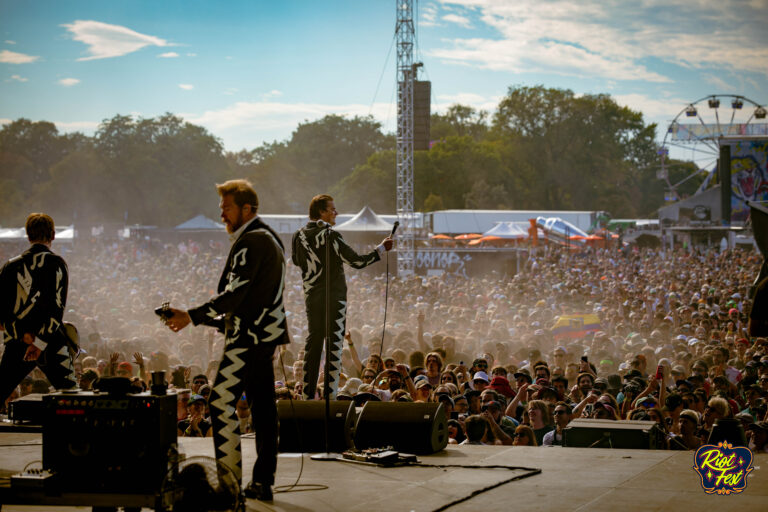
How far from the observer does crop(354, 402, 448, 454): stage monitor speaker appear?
17.6 ft

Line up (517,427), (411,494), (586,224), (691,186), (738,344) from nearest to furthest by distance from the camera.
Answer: (411,494) → (517,427) → (738,344) → (586,224) → (691,186)

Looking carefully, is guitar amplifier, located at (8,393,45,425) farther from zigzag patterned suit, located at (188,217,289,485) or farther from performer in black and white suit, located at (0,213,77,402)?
zigzag patterned suit, located at (188,217,289,485)

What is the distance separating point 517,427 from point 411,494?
8.51 ft

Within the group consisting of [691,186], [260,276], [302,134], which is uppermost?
[302,134]

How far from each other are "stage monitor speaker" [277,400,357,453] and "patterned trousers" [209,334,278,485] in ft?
3.68

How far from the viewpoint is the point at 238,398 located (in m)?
4.30

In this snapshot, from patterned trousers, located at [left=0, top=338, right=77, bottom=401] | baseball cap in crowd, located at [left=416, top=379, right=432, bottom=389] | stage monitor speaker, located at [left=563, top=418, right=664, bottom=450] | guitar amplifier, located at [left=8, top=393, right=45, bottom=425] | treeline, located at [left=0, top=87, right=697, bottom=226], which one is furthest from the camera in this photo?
treeline, located at [left=0, top=87, right=697, bottom=226]

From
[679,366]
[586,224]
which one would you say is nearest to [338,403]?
[679,366]

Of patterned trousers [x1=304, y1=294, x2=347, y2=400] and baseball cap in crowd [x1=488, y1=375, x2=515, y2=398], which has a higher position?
patterned trousers [x1=304, y1=294, x2=347, y2=400]

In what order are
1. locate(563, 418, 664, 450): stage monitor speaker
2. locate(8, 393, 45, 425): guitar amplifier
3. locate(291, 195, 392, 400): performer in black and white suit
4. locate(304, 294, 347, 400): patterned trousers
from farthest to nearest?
1. locate(304, 294, 347, 400): patterned trousers
2. locate(291, 195, 392, 400): performer in black and white suit
3. locate(563, 418, 664, 450): stage monitor speaker
4. locate(8, 393, 45, 425): guitar amplifier

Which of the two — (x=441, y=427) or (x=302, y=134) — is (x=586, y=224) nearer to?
(x=441, y=427)

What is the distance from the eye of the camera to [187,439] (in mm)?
6059

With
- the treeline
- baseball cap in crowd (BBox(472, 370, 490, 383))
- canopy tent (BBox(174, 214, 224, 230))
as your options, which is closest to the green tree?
the treeline

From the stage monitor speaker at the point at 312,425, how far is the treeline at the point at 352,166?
60.1 m
